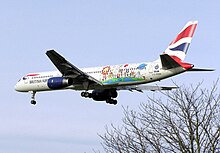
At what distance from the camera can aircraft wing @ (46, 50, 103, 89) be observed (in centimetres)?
5244

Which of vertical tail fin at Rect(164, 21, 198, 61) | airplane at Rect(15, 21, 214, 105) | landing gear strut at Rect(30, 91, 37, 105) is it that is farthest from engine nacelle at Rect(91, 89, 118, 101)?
vertical tail fin at Rect(164, 21, 198, 61)

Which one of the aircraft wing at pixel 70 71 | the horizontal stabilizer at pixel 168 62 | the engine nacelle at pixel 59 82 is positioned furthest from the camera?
the engine nacelle at pixel 59 82

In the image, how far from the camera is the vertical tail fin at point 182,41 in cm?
5280

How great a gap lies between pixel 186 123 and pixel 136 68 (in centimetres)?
2637

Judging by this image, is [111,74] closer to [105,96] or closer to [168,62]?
[105,96]

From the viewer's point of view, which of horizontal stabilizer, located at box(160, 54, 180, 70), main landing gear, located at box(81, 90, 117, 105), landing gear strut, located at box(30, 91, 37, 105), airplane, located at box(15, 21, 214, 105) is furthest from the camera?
landing gear strut, located at box(30, 91, 37, 105)

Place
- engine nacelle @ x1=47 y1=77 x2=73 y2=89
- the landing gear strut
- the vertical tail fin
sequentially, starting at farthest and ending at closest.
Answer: the landing gear strut, engine nacelle @ x1=47 y1=77 x2=73 y2=89, the vertical tail fin

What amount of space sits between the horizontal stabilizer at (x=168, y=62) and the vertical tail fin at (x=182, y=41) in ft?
12.9

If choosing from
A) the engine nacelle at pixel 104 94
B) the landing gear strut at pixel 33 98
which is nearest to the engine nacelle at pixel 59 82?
the engine nacelle at pixel 104 94

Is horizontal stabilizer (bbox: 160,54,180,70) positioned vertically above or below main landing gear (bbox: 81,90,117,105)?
above

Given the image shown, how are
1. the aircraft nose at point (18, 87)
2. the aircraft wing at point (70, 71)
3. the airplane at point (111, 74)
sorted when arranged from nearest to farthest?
the airplane at point (111, 74), the aircraft wing at point (70, 71), the aircraft nose at point (18, 87)

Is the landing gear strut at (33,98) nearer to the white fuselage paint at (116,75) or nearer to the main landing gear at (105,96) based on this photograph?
the white fuselage paint at (116,75)

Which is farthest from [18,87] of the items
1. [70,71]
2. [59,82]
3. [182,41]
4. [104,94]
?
[182,41]

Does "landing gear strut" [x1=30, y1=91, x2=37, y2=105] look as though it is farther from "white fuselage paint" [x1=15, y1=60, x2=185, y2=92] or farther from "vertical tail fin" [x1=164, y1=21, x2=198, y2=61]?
"vertical tail fin" [x1=164, y1=21, x2=198, y2=61]
